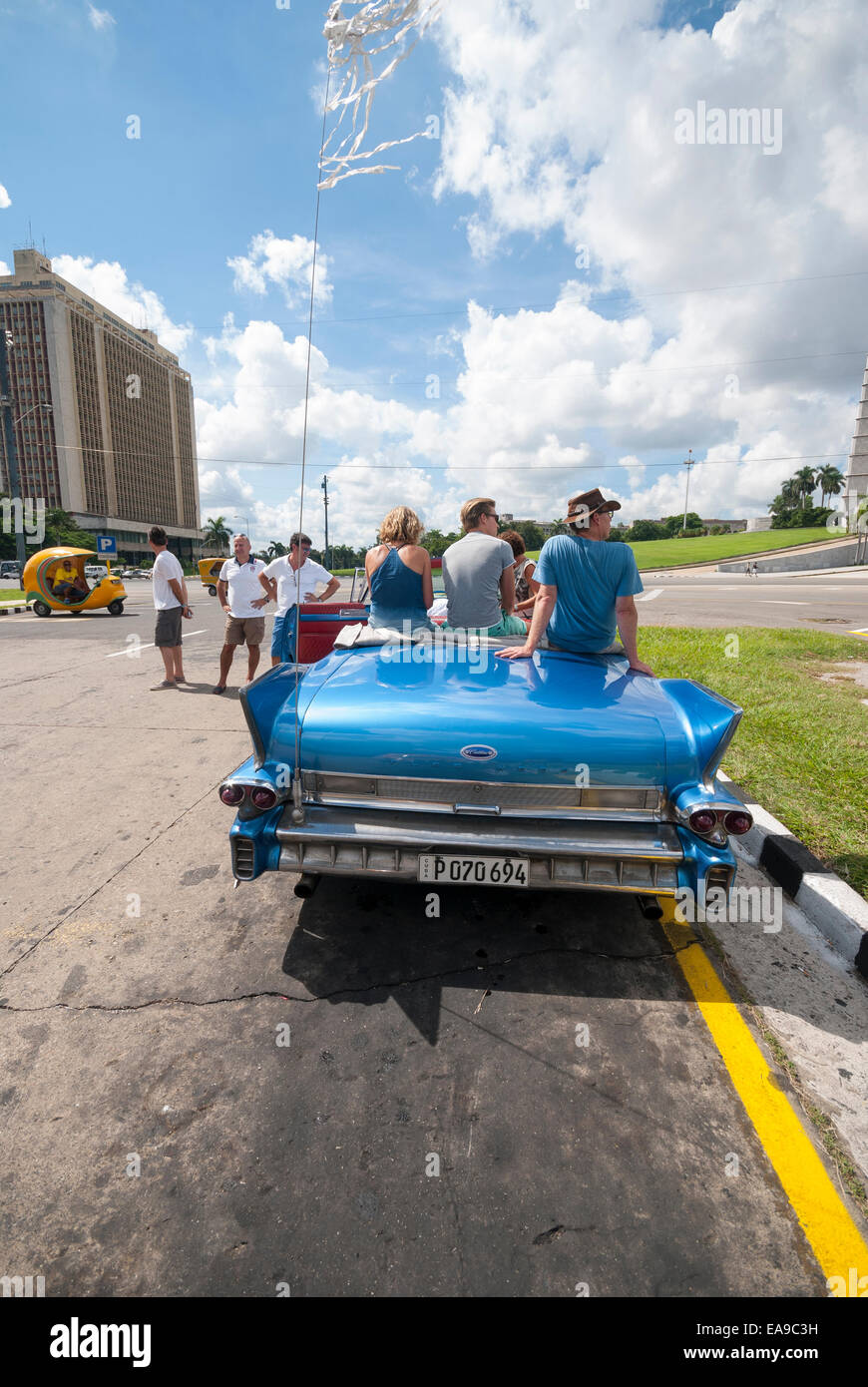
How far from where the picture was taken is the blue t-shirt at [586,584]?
3.54m

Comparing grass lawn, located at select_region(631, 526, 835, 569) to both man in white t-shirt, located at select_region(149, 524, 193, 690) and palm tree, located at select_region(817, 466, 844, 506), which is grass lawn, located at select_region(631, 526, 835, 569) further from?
man in white t-shirt, located at select_region(149, 524, 193, 690)

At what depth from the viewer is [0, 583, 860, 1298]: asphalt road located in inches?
63.7

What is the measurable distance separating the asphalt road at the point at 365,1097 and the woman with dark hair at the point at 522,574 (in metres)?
3.26

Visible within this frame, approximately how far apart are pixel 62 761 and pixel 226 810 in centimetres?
199

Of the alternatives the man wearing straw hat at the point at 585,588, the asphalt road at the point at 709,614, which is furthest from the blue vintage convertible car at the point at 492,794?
the asphalt road at the point at 709,614

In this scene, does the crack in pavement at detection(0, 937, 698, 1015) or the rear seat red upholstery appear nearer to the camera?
the crack in pavement at detection(0, 937, 698, 1015)

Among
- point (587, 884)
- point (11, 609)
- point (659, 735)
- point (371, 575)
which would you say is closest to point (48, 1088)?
point (587, 884)

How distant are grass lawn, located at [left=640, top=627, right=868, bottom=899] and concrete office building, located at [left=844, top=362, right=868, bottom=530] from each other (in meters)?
80.3

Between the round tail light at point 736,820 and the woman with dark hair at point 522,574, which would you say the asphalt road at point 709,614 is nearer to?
the woman with dark hair at point 522,574

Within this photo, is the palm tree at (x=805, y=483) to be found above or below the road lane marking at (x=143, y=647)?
above

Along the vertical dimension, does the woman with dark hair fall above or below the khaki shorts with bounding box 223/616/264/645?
above

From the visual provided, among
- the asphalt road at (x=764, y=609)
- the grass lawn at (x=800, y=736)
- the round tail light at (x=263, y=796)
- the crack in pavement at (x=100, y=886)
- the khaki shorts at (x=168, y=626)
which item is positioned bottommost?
the crack in pavement at (x=100, y=886)

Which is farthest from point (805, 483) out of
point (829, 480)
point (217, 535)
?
point (217, 535)

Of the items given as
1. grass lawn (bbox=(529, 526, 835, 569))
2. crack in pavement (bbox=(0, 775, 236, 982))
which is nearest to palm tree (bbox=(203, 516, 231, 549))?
grass lawn (bbox=(529, 526, 835, 569))
